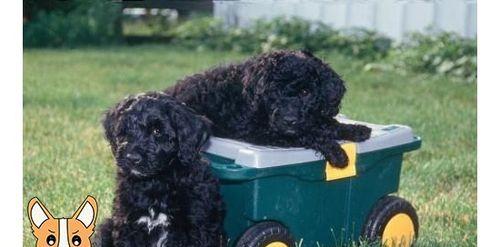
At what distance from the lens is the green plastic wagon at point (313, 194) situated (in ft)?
9.05

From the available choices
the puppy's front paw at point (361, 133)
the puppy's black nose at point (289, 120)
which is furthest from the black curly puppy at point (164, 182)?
the puppy's front paw at point (361, 133)

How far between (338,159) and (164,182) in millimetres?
657

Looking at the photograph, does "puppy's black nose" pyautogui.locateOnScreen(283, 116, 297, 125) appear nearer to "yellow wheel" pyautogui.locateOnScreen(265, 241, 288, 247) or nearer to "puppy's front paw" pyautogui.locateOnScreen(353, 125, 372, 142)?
"puppy's front paw" pyautogui.locateOnScreen(353, 125, 372, 142)

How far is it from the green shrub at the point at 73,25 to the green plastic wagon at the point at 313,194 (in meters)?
0.92

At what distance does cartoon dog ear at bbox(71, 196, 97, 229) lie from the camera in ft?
9.03

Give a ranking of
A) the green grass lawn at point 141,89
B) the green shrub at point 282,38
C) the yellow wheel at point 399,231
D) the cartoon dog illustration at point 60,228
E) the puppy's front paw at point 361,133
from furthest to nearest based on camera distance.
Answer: the green shrub at point 282,38 < the green grass lawn at point 141,89 < the yellow wheel at point 399,231 < the puppy's front paw at point 361,133 < the cartoon dog illustration at point 60,228

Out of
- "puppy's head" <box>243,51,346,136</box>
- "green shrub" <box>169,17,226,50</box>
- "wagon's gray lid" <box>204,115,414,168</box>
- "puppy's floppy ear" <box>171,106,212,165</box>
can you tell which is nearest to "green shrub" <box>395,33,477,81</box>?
"green shrub" <box>169,17,226,50</box>

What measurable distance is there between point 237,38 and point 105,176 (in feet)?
11.9

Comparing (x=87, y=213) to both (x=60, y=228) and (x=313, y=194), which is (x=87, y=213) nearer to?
(x=60, y=228)

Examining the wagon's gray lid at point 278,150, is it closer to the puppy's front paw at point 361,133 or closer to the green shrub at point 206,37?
the puppy's front paw at point 361,133

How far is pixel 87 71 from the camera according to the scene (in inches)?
211

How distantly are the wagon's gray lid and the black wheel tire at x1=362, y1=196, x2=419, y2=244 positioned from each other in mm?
231
